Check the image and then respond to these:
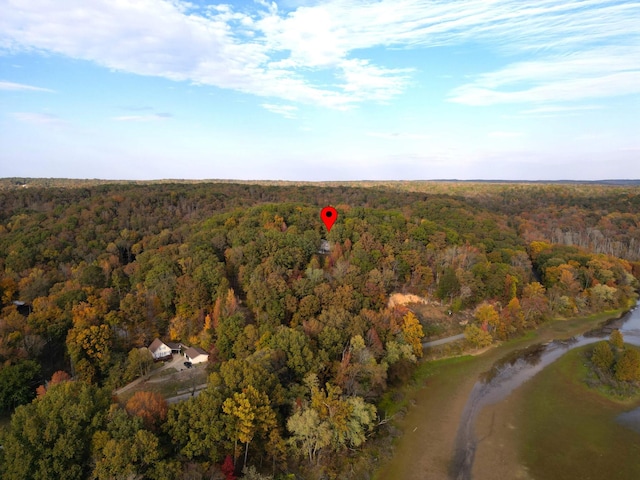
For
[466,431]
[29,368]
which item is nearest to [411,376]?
[466,431]

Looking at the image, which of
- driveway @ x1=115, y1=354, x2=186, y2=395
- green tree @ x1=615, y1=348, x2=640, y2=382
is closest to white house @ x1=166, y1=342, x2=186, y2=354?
driveway @ x1=115, y1=354, x2=186, y2=395

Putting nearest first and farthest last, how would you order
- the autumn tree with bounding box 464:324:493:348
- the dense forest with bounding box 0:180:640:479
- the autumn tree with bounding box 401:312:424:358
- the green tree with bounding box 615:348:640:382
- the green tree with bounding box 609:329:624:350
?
the dense forest with bounding box 0:180:640:479 → the green tree with bounding box 615:348:640:382 → the autumn tree with bounding box 401:312:424:358 → the green tree with bounding box 609:329:624:350 → the autumn tree with bounding box 464:324:493:348

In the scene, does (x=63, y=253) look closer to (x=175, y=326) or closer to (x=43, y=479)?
(x=175, y=326)

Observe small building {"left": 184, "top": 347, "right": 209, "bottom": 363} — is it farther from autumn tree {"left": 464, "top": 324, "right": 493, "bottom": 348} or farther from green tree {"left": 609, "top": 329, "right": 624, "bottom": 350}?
green tree {"left": 609, "top": 329, "right": 624, "bottom": 350}

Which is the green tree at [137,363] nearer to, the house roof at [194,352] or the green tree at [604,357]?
the house roof at [194,352]

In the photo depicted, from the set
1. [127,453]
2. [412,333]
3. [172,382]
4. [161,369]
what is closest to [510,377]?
[412,333]

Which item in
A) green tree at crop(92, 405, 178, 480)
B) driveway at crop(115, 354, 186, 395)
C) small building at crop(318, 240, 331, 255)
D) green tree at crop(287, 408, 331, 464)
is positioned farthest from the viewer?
small building at crop(318, 240, 331, 255)

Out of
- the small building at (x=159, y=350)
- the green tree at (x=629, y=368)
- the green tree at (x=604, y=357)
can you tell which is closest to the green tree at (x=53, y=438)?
the small building at (x=159, y=350)

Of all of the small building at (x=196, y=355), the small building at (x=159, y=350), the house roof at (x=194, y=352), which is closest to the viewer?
the small building at (x=196, y=355)
